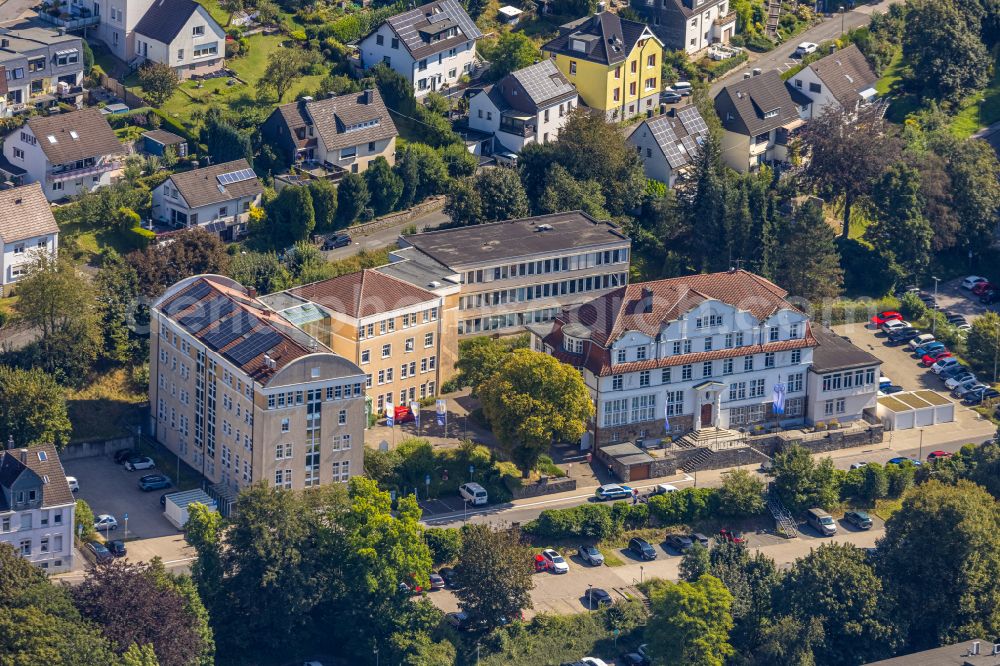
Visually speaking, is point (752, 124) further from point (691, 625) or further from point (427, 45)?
point (691, 625)

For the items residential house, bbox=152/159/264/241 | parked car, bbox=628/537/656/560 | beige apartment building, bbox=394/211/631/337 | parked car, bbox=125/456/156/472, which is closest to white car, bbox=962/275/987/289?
beige apartment building, bbox=394/211/631/337

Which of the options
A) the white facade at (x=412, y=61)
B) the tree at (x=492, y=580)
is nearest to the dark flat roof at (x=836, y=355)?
the tree at (x=492, y=580)

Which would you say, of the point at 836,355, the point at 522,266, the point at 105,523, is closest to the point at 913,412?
the point at 836,355

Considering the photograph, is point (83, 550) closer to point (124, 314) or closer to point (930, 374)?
point (124, 314)

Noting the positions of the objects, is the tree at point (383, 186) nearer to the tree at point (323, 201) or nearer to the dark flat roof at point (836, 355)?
the tree at point (323, 201)

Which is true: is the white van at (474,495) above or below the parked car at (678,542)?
above

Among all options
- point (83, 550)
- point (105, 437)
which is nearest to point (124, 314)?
point (105, 437)
